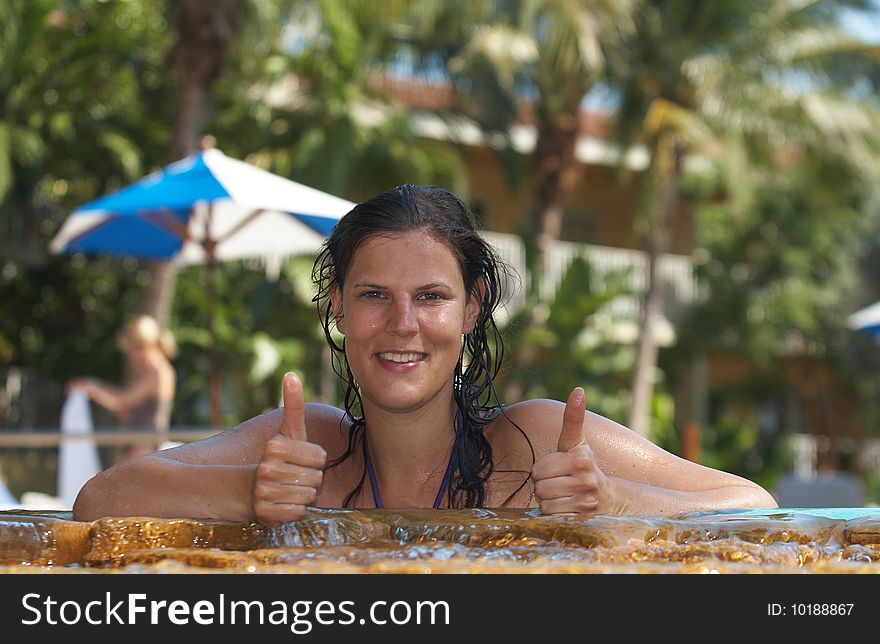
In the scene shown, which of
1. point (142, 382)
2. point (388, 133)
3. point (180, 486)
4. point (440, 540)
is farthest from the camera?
point (388, 133)

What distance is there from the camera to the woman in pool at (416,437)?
84.2 inches

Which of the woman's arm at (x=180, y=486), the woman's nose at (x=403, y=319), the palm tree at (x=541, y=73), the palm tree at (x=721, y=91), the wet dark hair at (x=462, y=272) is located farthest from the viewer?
the palm tree at (x=721, y=91)

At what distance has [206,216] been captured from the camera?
853cm

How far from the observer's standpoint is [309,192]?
717 centimetres

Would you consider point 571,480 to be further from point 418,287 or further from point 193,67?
point 193,67

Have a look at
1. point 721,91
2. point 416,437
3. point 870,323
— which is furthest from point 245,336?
point 416,437

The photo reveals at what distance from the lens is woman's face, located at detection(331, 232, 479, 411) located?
2.34 m

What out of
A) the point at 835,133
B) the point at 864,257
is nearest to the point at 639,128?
the point at 835,133

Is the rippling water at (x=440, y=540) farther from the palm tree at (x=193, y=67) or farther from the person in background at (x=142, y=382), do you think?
the palm tree at (x=193, y=67)

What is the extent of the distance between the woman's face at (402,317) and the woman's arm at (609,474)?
0.92 ft

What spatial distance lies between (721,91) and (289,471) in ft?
48.1

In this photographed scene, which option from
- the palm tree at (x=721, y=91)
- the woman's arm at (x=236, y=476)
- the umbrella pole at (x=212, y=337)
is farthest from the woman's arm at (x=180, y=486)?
the palm tree at (x=721, y=91)

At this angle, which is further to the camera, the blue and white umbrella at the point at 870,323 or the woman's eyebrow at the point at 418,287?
the blue and white umbrella at the point at 870,323
